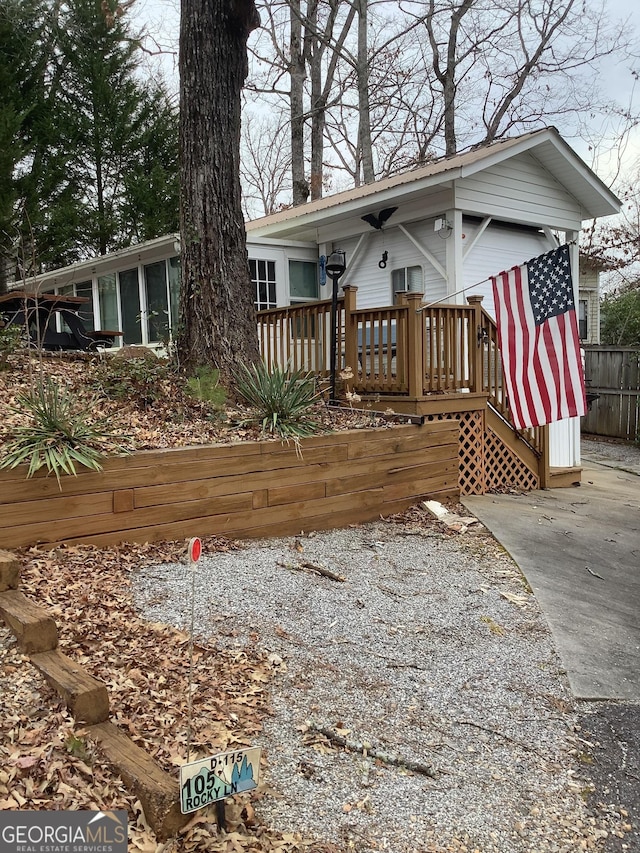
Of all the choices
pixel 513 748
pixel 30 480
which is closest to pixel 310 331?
pixel 30 480

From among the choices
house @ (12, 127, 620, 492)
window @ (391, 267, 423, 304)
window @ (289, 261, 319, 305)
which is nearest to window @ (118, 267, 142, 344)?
house @ (12, 127, 620, 492)

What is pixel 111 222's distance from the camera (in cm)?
1795

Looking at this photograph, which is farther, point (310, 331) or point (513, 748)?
point (310, 331)

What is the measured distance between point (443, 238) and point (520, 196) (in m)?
1.66

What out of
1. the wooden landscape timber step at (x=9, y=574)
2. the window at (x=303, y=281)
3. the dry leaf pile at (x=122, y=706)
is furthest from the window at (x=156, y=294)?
the wooden landscape timber step at (x=9, y=574)

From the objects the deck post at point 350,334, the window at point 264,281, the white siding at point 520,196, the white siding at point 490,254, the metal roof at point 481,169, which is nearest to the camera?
the deck post at point 350,334

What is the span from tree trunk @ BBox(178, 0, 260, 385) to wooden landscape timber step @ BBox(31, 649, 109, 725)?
393cm

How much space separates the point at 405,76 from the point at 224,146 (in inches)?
707

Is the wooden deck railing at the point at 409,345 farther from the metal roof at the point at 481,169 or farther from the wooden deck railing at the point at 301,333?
the metal roof at the point at 481,169

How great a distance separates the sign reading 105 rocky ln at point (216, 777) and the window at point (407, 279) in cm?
791

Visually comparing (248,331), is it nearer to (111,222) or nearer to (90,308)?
(90,308)

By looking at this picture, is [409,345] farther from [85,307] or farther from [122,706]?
[85,307]

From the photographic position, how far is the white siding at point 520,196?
9.01 metres

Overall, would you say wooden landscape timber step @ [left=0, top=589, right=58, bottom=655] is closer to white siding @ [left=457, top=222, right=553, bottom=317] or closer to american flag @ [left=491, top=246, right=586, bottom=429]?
american flag @ [left=491, top=246, right=586, bottom=429]
